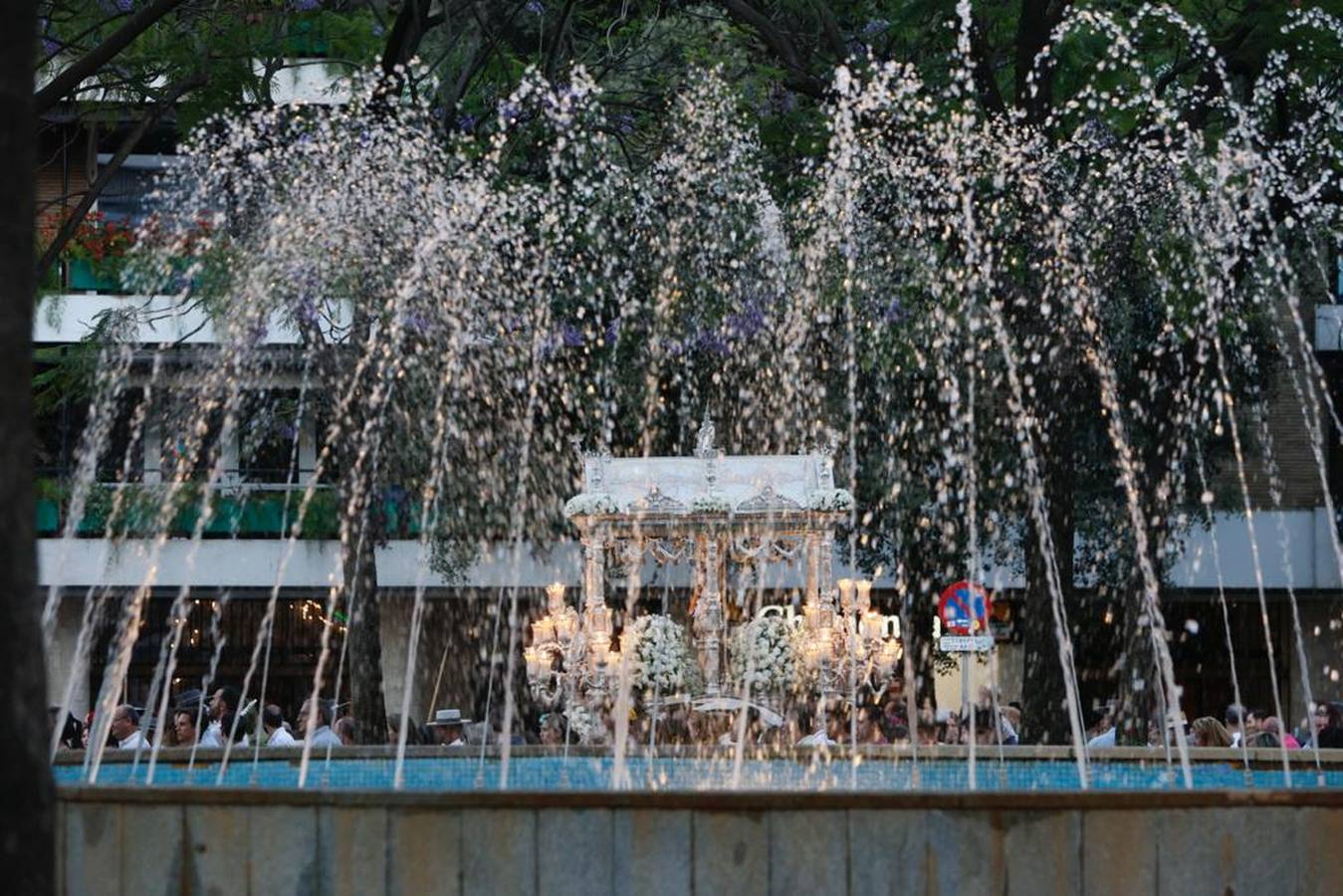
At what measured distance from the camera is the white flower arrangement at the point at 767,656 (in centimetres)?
1869

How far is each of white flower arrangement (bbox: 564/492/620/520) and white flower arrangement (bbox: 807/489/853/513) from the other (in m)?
1.49

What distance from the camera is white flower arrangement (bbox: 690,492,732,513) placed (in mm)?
19438

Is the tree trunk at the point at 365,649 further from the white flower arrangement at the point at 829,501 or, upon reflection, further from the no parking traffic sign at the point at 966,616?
the no parking traffic sign at the point at 966,616

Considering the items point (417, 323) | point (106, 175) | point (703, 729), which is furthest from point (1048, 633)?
point (106, 175)

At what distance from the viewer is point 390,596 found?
1387 inches

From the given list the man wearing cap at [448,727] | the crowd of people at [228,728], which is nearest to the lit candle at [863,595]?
the crowd of people at [228,728]

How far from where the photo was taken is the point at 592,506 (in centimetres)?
1945

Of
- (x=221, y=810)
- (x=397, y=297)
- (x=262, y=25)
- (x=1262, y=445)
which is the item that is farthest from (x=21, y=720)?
(x=1262, y=445)

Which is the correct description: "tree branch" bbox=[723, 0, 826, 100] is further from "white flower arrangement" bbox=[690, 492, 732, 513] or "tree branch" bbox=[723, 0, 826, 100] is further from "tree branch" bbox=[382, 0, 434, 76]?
"white flower arrangement" bbox=[690, 492, 732, 513]

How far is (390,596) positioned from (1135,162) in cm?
1626

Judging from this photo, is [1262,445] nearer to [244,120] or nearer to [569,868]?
[244,120]

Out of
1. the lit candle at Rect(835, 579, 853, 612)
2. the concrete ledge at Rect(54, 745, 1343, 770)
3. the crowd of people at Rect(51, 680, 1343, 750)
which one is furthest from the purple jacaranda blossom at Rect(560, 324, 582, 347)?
the concrete ledge at Rect(54, 745, 1343, 770)

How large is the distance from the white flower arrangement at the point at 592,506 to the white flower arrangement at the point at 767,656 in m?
1.43

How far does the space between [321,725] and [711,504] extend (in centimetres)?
370
